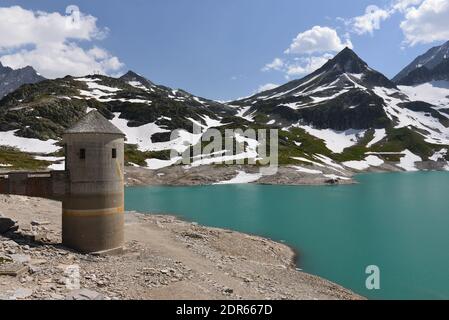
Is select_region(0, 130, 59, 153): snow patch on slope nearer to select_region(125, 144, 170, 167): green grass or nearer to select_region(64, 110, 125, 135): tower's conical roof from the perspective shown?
select_region(125, 144, 170, 167): green grass

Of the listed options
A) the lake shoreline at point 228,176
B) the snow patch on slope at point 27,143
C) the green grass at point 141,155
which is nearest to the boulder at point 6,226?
the lake shoreline at point 228,176

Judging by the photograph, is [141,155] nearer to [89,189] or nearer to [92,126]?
[92,126]

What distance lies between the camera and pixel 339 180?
125 m

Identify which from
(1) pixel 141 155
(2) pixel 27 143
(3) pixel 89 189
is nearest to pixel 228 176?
(1) pixel 141 155

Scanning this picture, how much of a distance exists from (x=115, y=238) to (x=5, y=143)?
496ft

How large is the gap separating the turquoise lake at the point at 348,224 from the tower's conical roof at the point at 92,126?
20823 mm

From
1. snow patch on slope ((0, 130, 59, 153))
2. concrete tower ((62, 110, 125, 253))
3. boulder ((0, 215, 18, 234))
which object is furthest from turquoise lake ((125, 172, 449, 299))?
snow patch on slope ((0, 130, 59, 153))

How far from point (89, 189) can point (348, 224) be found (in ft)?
135

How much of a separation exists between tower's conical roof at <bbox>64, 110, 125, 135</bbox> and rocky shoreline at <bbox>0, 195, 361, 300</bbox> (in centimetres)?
805

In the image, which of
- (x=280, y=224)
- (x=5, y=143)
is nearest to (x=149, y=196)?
(x=280, y=224)

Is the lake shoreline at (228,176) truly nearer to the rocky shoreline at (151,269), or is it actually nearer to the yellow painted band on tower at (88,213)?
the rocky shoreline at (151,269)

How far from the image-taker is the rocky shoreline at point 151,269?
20.5 meters

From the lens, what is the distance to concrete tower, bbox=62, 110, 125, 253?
28016 millimetres

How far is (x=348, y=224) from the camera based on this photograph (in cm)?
5853
